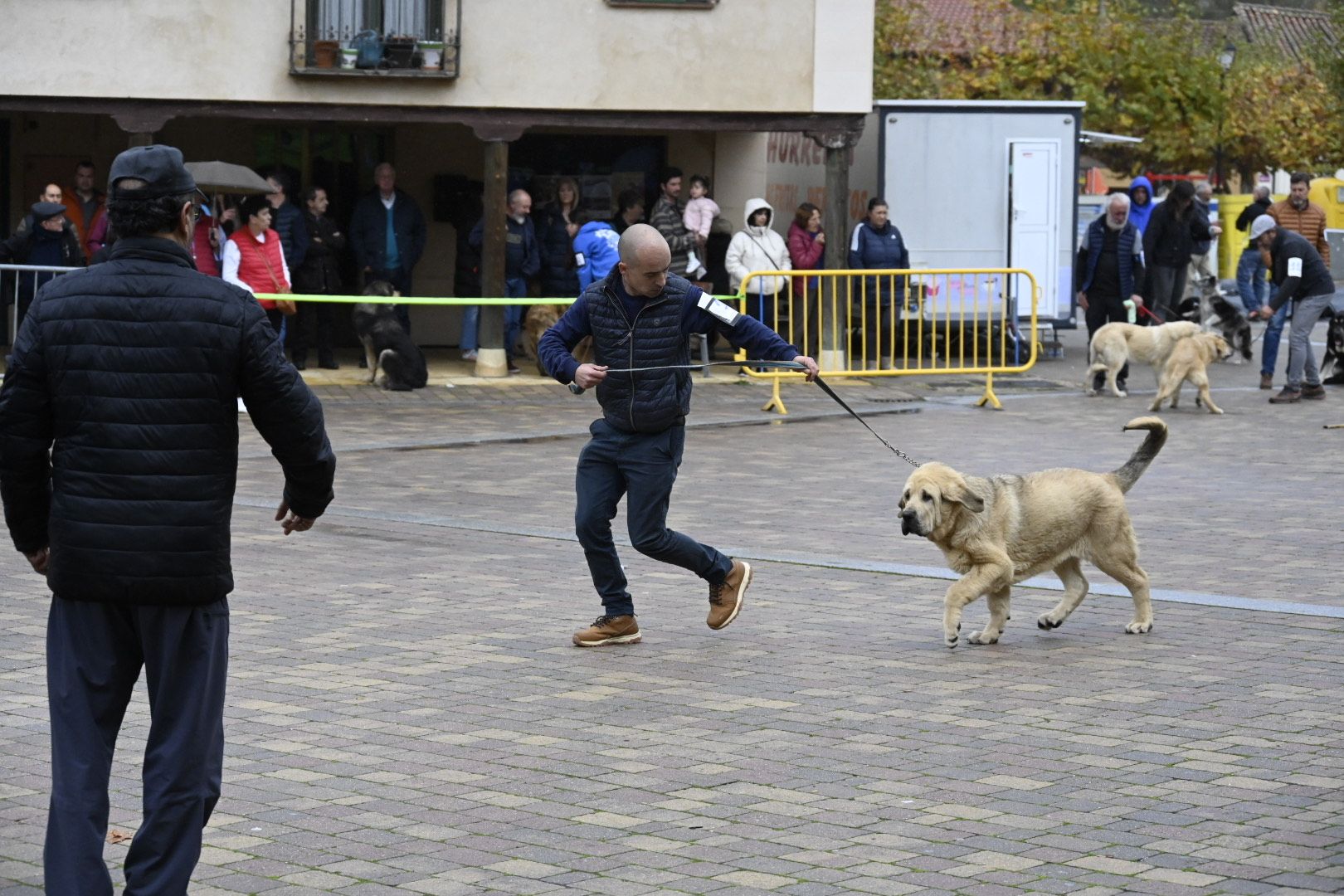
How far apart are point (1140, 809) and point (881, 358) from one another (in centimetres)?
1297

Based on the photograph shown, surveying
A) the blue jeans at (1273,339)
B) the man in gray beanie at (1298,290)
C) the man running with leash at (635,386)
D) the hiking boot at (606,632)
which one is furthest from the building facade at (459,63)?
the hiking boot at (606,632)

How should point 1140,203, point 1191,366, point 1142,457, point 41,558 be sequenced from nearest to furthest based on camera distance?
point 41,558
point 1142,457
point 1191,366
point 1140,203

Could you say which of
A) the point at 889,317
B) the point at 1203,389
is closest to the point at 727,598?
the point at 1203,389

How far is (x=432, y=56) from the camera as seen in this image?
1997 cm

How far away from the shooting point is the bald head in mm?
7902

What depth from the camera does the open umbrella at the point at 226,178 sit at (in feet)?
57.9

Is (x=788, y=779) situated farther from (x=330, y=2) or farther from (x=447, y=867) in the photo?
(x=330, y=2)

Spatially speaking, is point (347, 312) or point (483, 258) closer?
point (483, 258)

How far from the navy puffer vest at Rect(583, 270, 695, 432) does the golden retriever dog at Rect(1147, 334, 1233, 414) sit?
1055cm

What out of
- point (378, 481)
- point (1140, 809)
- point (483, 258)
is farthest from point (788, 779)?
point (483, 258)

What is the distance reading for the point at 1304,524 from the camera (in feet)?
37.8

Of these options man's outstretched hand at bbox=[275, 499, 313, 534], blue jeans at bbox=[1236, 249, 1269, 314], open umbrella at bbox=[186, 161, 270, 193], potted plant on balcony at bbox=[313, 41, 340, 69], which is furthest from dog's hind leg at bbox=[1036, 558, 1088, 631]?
blue jeans at bbox=[1236, 249, 1269, 314]

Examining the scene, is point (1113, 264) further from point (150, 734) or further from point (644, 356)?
point (150, 734)

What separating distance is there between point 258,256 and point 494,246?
2.82 meters
